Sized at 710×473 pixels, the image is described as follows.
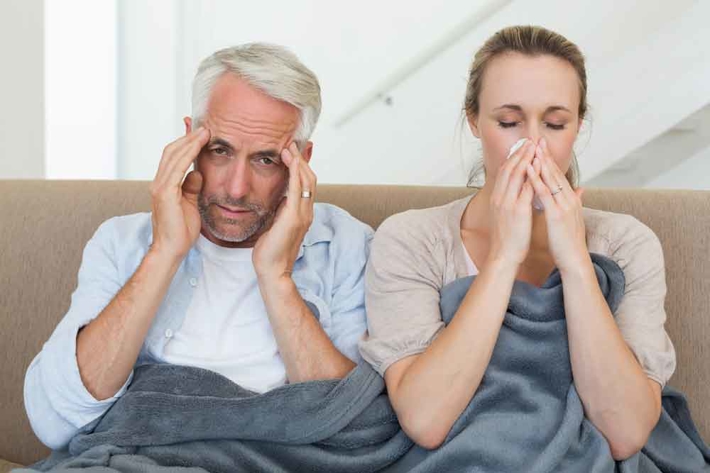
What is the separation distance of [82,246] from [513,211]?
3.34 feet

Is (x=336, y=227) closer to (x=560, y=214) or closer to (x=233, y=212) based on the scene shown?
(x=233, y=212)

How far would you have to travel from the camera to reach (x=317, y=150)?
424cm

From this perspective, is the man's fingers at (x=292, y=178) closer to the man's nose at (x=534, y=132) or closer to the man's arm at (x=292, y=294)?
the man's arm at (x=292, y=294)

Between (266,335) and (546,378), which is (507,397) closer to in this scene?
(546,378)

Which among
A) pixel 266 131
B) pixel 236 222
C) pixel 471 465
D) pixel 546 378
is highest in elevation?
pixel 266 131

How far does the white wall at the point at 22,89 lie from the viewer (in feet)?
11.7

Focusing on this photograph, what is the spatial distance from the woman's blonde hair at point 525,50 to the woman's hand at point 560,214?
0.73 ft

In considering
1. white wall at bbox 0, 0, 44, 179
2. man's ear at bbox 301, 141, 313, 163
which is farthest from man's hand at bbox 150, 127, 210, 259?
white wall at bbox 0, 0, 44, 179

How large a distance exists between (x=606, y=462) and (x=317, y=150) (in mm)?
2992

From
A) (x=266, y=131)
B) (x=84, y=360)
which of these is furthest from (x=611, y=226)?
(x=84, y=360)

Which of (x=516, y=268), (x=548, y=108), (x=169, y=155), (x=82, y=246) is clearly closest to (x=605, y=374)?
(x=516, y=268)

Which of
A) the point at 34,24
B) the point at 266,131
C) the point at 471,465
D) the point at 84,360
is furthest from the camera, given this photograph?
the point at 34,24

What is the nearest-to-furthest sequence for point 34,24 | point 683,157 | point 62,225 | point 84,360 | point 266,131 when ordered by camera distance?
point 84,360 → point 266,131 → point 62,225 → point 34,24 → point 683,157

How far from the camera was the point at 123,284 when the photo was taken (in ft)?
5.70
